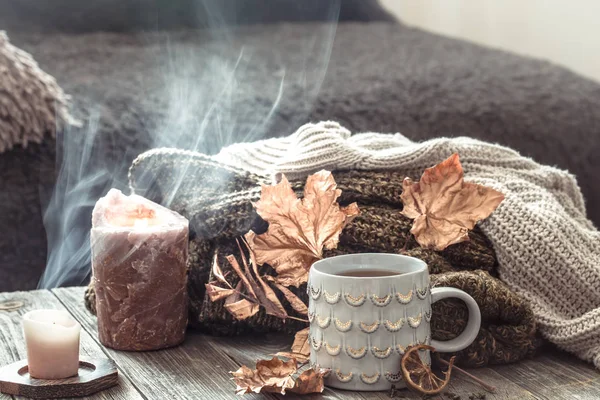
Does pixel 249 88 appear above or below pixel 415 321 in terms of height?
above

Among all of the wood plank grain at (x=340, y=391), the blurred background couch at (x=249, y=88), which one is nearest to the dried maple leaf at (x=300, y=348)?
the wood plank grain at (x=340, y=391)

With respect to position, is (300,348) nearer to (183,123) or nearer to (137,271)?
(137,271)

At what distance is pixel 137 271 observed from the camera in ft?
2.24

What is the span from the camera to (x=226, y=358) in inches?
26.8

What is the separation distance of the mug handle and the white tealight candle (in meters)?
0.29

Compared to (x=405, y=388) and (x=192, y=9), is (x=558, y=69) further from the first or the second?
(x=405, y=388)

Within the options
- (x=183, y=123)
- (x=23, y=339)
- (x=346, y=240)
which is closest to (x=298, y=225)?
(x=346, y=240)

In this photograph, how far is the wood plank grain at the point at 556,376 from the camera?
0.60 metres

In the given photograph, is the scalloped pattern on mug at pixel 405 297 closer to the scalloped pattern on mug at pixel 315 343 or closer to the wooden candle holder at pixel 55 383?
the scalloped pattern on mug at pixel 315 343

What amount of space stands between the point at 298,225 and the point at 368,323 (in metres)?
0.13

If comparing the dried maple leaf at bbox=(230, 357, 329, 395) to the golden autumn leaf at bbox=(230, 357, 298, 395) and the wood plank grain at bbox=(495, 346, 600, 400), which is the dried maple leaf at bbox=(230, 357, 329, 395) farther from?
the wood plank grain at bbox=(495, 346, 600, 400)

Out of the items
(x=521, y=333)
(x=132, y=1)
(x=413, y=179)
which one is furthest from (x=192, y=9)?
(x=521, y=333)

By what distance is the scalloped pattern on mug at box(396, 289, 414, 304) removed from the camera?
0.59 meters

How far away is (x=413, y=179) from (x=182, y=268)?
0.78 ft
